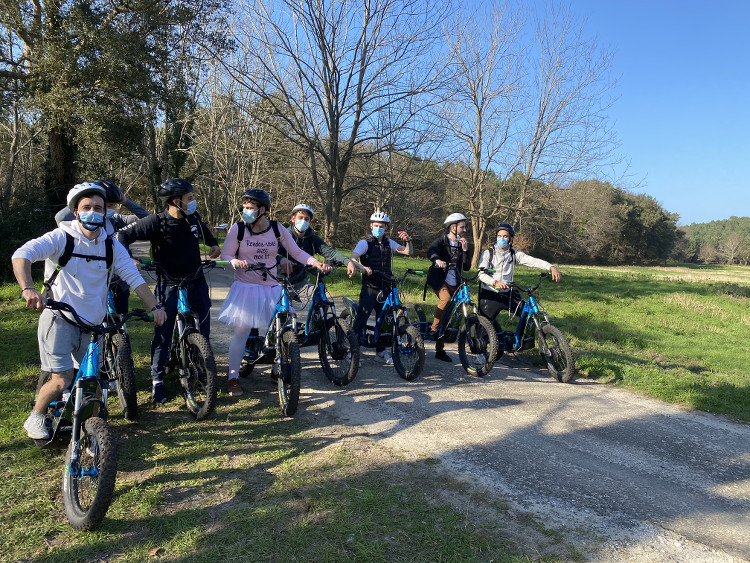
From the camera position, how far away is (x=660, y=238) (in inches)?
2963

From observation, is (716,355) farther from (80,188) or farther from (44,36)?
(44,36)

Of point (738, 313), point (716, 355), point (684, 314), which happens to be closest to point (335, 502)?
point (716, 355)

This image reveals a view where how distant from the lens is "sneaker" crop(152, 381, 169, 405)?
4.95 meters

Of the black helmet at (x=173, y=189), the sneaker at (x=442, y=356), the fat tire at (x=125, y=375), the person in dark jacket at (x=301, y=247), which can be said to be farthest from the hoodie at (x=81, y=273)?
the sneaker at (x=442, y=356)

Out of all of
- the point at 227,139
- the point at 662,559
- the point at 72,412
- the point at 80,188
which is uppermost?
the point at 227,139

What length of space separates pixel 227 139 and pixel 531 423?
2011 cm

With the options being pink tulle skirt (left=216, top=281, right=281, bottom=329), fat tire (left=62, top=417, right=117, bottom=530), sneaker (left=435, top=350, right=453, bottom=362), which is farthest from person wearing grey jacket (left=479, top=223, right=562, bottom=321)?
fat tire (left=62, top=417, right=117, bottom=530)

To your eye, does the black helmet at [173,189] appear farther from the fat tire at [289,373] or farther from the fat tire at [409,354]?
the fat tire at [409,354]

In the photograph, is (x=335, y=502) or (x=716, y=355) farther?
(x=716, y=355)

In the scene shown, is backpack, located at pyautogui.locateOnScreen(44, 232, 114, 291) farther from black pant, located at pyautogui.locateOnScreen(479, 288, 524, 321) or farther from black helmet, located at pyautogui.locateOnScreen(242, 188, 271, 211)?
black pant, located at pyautogui.locateOnScreen(479, 288, 524, 321)

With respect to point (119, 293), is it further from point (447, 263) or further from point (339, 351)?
point (447, 263)

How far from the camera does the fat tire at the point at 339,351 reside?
539 centimetres

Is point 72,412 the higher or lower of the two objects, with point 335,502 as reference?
higher

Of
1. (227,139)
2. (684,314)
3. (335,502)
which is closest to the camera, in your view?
(335,502)
